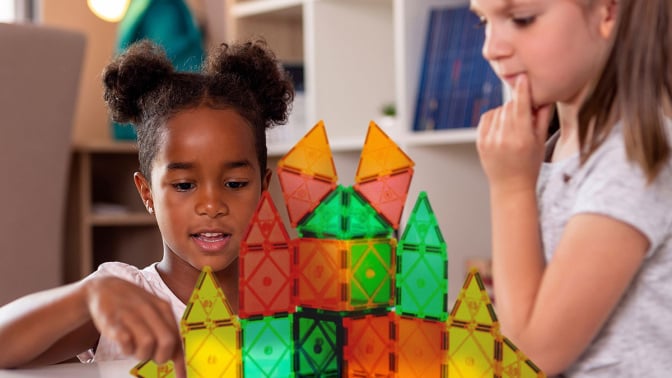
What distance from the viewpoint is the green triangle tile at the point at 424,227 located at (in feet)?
1.83

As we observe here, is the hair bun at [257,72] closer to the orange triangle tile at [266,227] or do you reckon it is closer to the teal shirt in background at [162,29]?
the orange triangle tile at [266,227]

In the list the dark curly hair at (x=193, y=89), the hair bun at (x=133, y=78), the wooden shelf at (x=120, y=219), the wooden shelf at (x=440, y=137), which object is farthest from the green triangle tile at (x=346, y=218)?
the wooden shelf at (x=120, y=219)

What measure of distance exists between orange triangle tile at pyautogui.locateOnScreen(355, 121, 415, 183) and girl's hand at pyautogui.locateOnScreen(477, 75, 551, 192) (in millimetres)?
74

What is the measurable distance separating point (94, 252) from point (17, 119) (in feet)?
4.09

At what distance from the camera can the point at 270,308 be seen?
0.56 metres

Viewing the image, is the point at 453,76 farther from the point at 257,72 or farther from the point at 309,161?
the point at 309,161

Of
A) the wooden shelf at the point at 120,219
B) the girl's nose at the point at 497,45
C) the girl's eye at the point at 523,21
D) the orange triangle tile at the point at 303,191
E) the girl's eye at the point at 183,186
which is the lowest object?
the wooden shelf at the point at 120,219

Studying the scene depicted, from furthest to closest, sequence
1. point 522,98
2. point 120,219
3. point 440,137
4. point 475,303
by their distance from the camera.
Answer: point 120,219
point 440,137
point 522,98
point 475,303

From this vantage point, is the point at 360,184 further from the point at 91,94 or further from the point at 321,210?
the point at 91,94

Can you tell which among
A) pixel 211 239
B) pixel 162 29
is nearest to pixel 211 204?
pixel 211 239

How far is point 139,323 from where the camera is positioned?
1.80ft

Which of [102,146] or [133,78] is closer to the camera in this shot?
[133,78]

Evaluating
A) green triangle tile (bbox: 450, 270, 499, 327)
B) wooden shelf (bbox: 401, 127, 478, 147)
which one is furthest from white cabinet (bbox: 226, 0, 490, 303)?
green triangle tile (bbox: 450, 270, 499, 327)

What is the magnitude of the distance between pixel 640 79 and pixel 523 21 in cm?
8
